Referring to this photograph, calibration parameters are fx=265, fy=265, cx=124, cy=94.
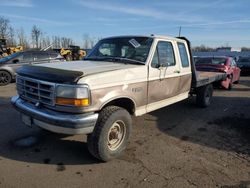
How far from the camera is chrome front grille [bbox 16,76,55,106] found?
13.1 feet

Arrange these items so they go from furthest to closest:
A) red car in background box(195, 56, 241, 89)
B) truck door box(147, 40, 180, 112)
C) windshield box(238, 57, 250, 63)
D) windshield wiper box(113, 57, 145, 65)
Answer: windshield box(238, 57, 250, 63) → red car in background box(195, 56, 241, 89) → truck door box(147, 40, 180, 112) → windshield wiper box(113, 57, 145, 65)

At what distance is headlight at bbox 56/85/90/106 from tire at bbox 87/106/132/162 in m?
0.43

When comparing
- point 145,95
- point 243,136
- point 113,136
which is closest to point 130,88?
point 145,95

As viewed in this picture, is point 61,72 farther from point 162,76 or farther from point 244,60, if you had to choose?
point 244,60

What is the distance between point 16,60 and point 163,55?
32.2ft

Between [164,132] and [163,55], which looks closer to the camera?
[163,55]

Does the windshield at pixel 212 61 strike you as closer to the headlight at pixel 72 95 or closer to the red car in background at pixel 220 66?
the red car in background at pixel 220 66

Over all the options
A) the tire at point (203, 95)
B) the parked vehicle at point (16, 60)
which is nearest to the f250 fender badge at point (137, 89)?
the tire at point (203, 95)

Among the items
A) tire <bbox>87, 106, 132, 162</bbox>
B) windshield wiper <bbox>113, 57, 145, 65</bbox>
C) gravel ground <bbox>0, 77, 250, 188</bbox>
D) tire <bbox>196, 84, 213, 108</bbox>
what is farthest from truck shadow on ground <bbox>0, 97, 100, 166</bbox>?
tire <bbox>196, 84, 213, 108</bbox>

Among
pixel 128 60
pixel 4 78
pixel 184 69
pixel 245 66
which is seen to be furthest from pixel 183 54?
pixel 245 66

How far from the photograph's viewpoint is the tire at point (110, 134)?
13.3 feet

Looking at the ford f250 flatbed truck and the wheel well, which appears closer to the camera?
the ford f250 flatbed truck

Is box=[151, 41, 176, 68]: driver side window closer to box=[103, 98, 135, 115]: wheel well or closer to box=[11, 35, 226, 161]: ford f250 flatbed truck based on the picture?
box=[11, 35, 226, 161]: ford f250 flatbed truck

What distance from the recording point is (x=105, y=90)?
411 centimetres
